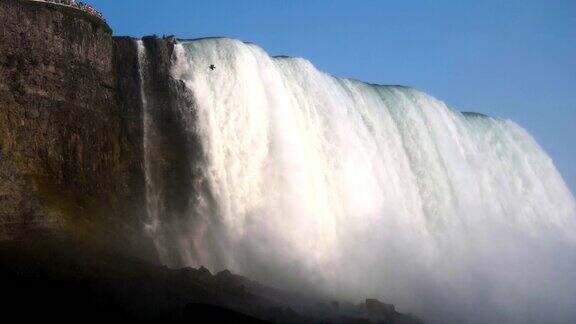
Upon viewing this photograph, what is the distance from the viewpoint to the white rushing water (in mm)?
23203

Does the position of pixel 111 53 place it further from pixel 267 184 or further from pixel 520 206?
pixel 520 206

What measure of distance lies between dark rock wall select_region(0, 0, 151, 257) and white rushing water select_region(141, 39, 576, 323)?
2057 mm

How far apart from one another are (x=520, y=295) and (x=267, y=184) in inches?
520

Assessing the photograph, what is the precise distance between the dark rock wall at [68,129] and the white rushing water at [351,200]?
2057 millimetres

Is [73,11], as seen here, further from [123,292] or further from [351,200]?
[351,200]

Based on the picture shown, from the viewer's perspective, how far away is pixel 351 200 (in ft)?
90.9

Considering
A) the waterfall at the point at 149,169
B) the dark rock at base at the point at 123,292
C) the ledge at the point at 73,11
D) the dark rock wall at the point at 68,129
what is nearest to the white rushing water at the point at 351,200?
the waterfall at the point at 149,169

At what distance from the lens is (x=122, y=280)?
16375mm

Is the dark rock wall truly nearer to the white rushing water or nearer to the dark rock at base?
the dark rock at base

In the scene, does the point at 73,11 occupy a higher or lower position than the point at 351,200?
higher

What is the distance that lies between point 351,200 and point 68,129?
1172cm

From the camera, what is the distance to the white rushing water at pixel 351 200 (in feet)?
76.1

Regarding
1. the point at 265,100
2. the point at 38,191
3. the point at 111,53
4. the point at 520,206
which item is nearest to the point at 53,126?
the point at 38,191

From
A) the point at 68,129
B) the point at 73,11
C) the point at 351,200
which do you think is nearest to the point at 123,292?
the point at 68,129
